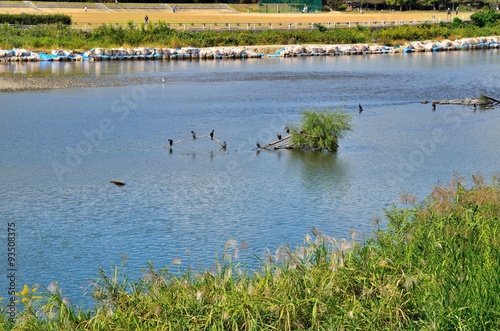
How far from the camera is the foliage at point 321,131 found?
84.1 ft

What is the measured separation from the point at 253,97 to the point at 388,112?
297 inches

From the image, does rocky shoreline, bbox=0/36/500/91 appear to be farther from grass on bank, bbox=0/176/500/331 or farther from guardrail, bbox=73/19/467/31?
grass on bank, bbox=0/176/500/331

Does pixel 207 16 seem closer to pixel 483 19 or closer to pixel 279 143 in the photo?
pixel 483 19

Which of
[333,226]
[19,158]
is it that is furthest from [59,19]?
[333,226]

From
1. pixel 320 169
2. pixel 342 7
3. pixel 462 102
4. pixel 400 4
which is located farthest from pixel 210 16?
pixel 320 169

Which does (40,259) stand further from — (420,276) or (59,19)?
(59,19)

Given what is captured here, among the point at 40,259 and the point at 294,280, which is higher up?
the point at 294,280

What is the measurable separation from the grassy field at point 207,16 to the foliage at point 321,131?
5391 cm

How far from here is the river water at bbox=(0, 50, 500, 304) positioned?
Result: 16641mm

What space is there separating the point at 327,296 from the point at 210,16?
265 ft

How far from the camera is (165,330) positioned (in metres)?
10.1

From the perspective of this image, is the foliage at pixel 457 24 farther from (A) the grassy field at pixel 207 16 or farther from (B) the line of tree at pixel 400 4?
(B) the line of tree at pixel 400 4

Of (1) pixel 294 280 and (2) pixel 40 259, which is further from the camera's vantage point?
(2) pixel 40 259

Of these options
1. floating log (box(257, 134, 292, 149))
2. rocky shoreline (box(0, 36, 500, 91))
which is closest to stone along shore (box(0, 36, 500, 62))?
rocky shoreline (box(0, 36, 500, 91))
